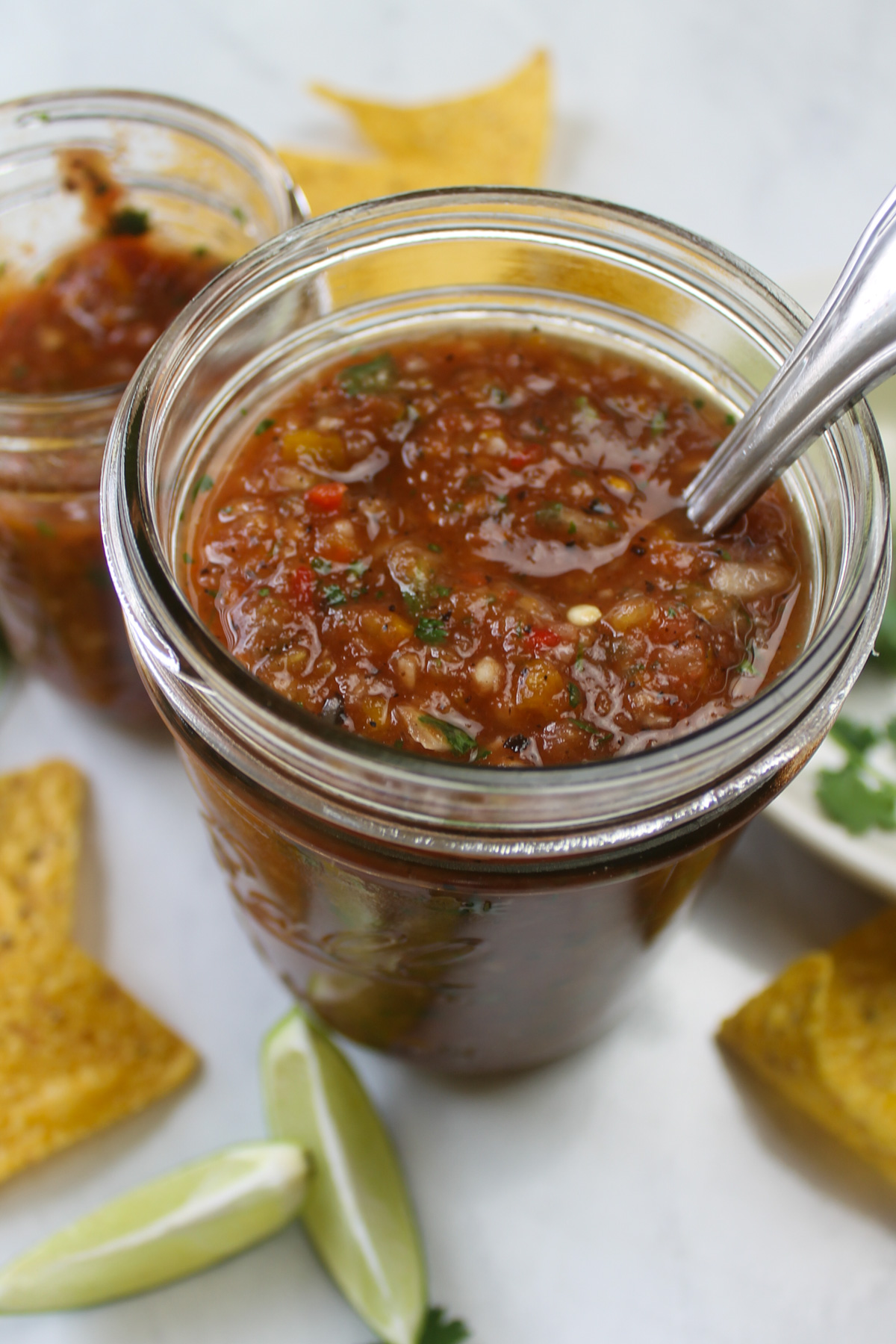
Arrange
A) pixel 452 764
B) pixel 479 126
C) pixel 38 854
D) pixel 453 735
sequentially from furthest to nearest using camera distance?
pixel 479 126, pixel 38 854, pixel 453 735, pixel 452 764

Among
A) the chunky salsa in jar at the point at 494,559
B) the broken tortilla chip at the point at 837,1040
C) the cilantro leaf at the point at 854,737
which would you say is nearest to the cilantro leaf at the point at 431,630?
the chunky salsa in jar at the point at 494,559

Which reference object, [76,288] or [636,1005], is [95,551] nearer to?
[76,288]

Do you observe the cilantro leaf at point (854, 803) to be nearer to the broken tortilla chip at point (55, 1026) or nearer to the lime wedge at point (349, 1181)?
the lime wedge at point (349, 1181)

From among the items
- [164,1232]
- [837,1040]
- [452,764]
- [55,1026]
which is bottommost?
[55,1026]

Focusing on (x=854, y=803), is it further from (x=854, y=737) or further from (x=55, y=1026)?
(x=55, y=1026)

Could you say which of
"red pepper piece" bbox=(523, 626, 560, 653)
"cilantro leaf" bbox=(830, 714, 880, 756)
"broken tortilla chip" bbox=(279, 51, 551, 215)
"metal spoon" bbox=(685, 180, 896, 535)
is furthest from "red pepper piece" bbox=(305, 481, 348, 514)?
"broken tortilla chip" bbox=(279, 51, 551, 215)

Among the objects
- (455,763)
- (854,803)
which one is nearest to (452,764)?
(455,763)

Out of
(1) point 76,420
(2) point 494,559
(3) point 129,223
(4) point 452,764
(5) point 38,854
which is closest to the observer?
(4) point 452,764
